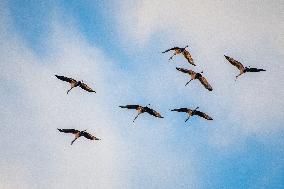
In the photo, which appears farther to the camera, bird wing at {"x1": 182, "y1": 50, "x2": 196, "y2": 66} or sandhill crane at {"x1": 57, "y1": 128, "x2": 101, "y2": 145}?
sandhill crane at {"x1": 57, "y1": 128, "x2": 101, "y2": 145}

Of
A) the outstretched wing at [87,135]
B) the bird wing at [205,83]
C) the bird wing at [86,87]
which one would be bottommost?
the outstretched wing at [87,135]

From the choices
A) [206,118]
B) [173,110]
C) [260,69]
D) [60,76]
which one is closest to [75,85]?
[60,76]


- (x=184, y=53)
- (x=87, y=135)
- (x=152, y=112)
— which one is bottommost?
(x=87, y=135)

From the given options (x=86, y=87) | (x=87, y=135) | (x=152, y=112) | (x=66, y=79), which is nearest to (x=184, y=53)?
(x=152, y=112)

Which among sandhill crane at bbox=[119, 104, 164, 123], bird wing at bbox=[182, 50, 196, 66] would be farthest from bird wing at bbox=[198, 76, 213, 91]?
sandhill crane at bbox=[119, 104, 164, 123]

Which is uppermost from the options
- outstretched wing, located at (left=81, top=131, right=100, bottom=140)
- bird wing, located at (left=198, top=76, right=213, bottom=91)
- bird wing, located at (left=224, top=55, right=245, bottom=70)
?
bird wing, located at (left=224, top=55, right=245, bottom=70)

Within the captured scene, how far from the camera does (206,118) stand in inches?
2430

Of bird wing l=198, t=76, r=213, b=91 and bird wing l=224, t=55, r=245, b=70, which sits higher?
bird wing l=224, t=55, r=245, b=70

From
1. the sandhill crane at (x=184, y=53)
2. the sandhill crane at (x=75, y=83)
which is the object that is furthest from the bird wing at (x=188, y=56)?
the sandhill crane at (x=75, y=83)

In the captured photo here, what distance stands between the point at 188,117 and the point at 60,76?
614 inches

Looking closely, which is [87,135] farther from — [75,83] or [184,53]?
[184,53]

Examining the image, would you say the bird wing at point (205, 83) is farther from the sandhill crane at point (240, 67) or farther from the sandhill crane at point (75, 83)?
the sandhill crane at point (75, 83)

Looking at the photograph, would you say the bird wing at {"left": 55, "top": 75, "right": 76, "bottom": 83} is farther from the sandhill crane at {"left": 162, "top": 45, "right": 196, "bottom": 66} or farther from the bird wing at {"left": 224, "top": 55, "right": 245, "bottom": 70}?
the bird wing at {"left": 224, "top": 55, "right": 245, "bottom": 70}

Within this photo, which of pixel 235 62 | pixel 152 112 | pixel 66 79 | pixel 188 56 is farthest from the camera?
pixel 152 112
